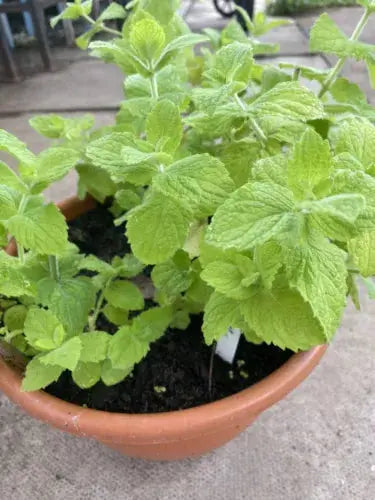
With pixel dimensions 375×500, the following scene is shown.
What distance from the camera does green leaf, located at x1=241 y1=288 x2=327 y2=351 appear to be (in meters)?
0.53

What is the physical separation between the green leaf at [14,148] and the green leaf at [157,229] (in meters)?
0.14

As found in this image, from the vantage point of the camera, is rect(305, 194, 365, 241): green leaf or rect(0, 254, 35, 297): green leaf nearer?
rect(305, 194, 365, 241): green leaf

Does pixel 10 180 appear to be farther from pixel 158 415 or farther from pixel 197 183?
pixel 158 415

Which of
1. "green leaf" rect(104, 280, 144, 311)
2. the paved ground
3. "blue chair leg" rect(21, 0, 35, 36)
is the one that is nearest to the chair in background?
"blue chair leg" rect(21, 0, 35, 36)

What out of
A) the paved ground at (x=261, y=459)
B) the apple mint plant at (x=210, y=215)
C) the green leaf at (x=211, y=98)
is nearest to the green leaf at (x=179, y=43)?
the apple mint plant at (x=210, y=215)

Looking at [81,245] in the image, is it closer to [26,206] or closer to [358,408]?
[26,206]

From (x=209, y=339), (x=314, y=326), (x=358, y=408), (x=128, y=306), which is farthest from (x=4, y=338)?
(x=358, y=408)

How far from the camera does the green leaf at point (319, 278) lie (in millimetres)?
444

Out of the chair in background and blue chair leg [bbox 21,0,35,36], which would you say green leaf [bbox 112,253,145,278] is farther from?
blue chair leg [bbox 21,0,35,36]

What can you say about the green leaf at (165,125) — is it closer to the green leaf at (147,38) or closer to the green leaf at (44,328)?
the green leaf at (147,38)

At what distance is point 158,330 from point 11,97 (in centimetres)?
182

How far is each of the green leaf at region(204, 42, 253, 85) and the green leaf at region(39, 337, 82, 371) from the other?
1.14 feet

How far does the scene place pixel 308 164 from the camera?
44cm

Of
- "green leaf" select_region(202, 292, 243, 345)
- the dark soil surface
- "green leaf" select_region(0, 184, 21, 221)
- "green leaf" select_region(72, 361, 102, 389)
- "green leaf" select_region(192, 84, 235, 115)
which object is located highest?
"green leaf" select_region(192, 84, 235, 115)
